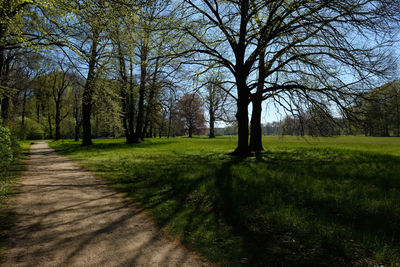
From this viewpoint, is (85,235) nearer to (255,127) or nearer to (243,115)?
(243,115)

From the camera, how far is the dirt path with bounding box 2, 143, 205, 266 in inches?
113

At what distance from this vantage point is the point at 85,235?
138 inches

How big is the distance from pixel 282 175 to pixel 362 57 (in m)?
6.48

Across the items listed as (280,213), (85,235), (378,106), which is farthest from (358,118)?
(85,235)

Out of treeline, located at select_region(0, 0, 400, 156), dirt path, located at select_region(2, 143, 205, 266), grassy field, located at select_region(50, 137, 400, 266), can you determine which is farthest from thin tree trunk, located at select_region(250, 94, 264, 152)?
dirt path, located at select_region(2, 143, 205, 266)

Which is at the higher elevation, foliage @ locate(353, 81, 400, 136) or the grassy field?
foliage @ locate(353, 81, 400, 136)

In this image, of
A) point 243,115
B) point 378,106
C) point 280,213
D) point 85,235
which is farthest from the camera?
point 243,115

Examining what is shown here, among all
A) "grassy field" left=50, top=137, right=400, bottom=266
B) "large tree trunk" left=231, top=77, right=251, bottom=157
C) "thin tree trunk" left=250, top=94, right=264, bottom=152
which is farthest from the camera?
"thin tree trunk" left=250, top=94, right=264, bottom=152

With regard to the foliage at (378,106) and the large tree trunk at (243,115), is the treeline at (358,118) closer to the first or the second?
the foliage at (378,106)

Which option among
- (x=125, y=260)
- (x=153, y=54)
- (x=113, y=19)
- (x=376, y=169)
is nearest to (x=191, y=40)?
(x=153, y=54)

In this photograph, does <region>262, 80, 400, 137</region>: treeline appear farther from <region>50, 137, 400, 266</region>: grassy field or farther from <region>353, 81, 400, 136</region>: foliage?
<region>50, 137, 400, 266</region>: grassy field

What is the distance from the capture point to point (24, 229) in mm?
3691

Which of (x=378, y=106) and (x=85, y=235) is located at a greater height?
(x=378, y=106)

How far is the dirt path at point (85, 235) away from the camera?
2.86 m
